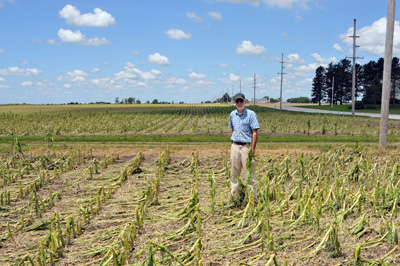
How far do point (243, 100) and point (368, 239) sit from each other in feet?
12.0

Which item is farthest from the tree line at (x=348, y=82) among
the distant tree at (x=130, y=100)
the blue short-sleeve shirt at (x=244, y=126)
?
the distant tree at (x=130, y=100)

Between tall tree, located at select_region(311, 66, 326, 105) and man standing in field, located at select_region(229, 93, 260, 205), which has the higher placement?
tall tree, located at select_region(311, 66, 326, 105)

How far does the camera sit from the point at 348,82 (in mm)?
94312

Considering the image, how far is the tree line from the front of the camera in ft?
229

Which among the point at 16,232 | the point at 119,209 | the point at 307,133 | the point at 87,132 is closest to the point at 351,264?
the point at 119,209

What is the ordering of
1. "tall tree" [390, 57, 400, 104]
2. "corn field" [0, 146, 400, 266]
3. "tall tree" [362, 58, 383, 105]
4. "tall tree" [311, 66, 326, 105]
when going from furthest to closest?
1. "tall tree" [311, 66, 326, 105]
2. "tall tree" [362, 58, 383, 105]
3. "tall tree" [390, 57, 400, 104]
4. "corn field" [0, 146, 400, 266]

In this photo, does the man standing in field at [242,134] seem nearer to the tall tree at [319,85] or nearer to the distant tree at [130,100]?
the tall tree at [319,85]

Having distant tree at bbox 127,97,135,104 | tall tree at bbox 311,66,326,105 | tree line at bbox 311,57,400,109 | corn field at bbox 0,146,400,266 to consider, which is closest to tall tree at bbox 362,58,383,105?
tree line at bbox 311,57,400,109

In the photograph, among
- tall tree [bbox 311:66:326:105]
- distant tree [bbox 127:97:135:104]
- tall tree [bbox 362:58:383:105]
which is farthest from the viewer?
distant tree [bbox 127:97:135:104]

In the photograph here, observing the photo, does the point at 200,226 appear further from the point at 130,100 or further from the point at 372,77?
the point at 130,100

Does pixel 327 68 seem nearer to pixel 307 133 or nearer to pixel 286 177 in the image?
pixel 307 133

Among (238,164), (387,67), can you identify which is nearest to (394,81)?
(387,67)

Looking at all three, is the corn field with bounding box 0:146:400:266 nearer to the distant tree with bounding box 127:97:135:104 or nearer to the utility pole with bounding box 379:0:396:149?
the utility pole with bounding box 379:0:396:149

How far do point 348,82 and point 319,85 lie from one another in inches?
547
